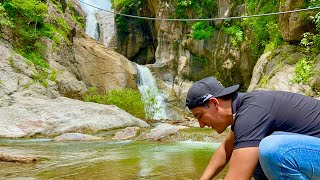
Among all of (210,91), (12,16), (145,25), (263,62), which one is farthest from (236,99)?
(145,25)

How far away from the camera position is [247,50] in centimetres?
1841

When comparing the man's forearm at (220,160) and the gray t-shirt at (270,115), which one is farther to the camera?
the man's forearm at (220,160)

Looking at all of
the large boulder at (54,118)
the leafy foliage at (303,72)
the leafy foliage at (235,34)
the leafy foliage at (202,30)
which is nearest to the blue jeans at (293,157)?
the large boulder at (54,118)

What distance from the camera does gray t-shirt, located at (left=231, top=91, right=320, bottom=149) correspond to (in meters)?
1.84

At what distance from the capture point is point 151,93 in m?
20.6

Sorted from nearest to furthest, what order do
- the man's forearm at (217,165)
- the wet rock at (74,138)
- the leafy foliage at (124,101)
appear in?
the man's forearm at (217,165)
the wet rock at (74,138)
the leafy foliage at (124,101)

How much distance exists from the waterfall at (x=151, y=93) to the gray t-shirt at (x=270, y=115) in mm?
16834

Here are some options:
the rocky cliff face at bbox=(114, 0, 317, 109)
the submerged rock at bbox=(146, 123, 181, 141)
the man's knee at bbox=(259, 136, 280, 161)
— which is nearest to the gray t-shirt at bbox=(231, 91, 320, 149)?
the man's knee at bbox=(259, 136, 280, 161)

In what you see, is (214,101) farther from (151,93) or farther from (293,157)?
(151,93)

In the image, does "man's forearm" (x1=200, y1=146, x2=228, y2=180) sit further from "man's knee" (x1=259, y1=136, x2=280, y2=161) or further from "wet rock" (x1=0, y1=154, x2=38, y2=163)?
"wet rock" (x1=0, y1=154, x2=38, y2=163)

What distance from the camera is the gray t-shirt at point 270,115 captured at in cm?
184

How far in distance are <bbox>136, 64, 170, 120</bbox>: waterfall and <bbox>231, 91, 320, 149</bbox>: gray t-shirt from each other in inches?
663

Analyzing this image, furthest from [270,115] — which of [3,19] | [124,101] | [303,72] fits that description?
[3,19]

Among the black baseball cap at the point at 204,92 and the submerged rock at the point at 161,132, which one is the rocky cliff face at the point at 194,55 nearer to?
the submerged rock at the point at 161,132
